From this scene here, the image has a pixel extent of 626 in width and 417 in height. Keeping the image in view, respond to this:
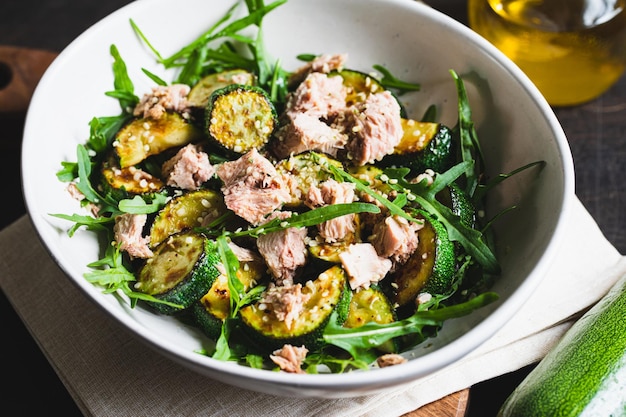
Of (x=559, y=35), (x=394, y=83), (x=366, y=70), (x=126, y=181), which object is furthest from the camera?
(x=559, y=35)

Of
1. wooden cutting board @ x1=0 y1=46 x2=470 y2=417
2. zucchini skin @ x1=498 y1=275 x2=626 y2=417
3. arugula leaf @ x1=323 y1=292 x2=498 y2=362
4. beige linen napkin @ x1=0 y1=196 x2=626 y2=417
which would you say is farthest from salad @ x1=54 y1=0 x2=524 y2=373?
wooden cutting board @ x1=0 y1=46 x2=470 y2=417

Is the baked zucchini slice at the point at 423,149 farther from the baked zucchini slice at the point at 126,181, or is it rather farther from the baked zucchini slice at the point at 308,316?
the baked zucchini slice at the point at 126,181

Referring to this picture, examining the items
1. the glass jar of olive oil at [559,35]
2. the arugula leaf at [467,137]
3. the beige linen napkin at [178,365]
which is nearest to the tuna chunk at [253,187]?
the beige linen napkin at [178,365]

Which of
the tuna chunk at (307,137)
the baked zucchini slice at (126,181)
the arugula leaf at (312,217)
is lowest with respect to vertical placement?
the baked zucchini slice at (126,181)

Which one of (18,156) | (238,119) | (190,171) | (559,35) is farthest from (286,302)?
(18,156)

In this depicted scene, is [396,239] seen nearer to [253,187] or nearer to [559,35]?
[253,187]

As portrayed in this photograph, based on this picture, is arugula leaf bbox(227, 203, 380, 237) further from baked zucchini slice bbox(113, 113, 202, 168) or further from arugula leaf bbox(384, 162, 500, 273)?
baked zucchini slice bbox(113, 113, 202, 168)
